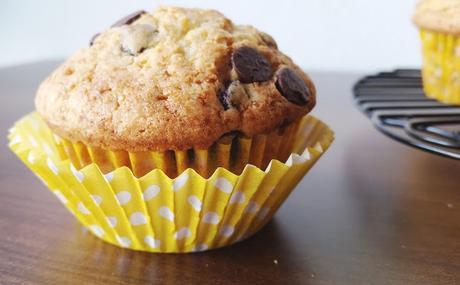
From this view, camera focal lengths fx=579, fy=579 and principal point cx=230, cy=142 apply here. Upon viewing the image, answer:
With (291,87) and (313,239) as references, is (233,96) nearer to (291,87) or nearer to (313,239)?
(291,87)

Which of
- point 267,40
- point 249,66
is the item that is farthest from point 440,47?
point 249,66

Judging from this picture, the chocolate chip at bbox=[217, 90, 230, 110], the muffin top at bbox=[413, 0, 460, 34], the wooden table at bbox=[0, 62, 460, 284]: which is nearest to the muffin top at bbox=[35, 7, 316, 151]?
the chocolate chip at bbox=[217, 90, 230, 110]

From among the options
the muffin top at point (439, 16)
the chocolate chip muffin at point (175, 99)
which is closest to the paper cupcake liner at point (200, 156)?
the chocolate chip muffin at point (175, 99)

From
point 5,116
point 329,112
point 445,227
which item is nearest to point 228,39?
Result: point 445,227

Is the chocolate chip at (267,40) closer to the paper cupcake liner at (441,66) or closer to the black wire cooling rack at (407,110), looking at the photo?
the black wire cooling rack at (407,110)

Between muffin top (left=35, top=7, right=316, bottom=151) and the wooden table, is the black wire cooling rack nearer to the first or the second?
the wooden table
